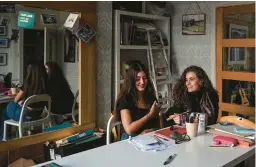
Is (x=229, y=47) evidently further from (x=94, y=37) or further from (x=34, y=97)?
(x=34, y=97)

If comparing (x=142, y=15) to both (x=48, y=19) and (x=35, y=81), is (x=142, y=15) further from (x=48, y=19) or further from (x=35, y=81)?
(x=35, y=81)

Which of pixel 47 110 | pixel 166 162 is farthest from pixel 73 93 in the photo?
pixel 166 162

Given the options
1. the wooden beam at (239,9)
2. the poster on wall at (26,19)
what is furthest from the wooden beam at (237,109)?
the poster on wall at (26,19)

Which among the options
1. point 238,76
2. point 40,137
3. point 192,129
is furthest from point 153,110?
point 238,76

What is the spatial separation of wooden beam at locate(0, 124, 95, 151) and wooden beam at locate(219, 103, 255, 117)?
1626mm

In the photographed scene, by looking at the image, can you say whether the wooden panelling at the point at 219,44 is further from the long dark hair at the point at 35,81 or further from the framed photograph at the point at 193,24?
the long dark hair at the point at 35,81

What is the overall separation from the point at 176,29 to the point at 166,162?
9.50ft

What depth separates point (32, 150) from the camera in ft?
9.25

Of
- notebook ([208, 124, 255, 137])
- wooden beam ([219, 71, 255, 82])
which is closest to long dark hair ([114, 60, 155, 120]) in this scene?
notebook ([208, 124, 255, 137])

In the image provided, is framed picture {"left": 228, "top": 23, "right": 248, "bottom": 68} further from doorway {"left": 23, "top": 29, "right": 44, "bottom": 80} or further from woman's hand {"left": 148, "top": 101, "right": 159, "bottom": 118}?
doorway {"left": 23, "top": 29, "right": 44, "bottom": 80}

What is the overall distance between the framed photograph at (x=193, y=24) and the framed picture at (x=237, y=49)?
13.8 inches

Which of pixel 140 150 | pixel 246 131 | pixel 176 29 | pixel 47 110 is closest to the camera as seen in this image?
pixel 140 150

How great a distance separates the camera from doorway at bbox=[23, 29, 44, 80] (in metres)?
2.73

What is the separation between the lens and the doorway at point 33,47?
2.73 meters
